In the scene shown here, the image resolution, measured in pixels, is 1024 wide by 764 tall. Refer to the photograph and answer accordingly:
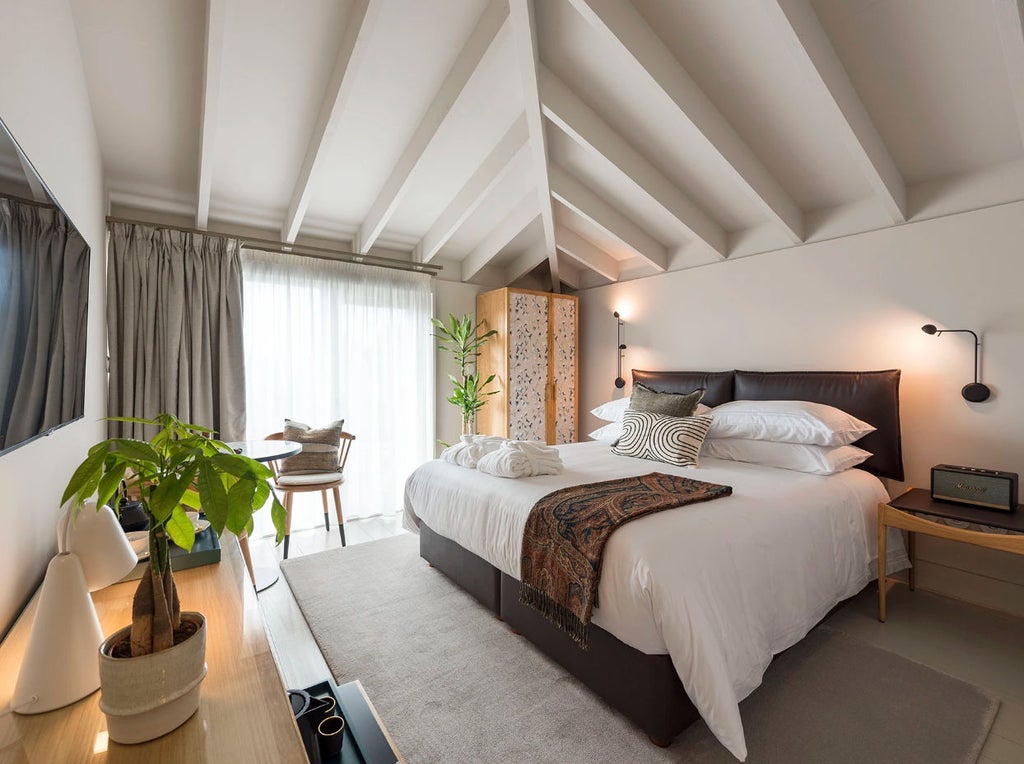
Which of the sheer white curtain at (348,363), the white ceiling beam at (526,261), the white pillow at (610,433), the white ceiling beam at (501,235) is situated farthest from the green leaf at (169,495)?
the white ceiling beam at (526,261)

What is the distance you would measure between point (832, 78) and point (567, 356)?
10.5 ft

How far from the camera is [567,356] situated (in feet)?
16.7

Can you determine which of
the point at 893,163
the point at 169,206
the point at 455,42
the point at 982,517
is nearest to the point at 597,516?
the point at 982,517

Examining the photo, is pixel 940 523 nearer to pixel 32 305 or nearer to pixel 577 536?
pixel 577 536

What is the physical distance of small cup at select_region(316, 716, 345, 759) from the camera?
3.49ft

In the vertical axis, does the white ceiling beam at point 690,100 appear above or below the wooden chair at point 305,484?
above

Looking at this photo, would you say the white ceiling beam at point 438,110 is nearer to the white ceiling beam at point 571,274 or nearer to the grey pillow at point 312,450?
the grey pillow at point 312,450

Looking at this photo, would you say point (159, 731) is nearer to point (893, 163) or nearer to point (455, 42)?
point (455, 42)

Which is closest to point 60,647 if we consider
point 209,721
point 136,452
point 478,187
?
point 209,721

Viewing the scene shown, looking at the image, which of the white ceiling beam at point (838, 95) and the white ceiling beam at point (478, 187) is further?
the white ceiling beam at point (478, 187)

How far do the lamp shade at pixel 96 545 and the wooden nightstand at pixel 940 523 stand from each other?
10.3 ft

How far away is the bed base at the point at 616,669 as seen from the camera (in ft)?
5.41

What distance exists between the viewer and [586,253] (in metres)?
4.64

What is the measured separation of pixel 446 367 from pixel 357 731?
3967 millimetres
